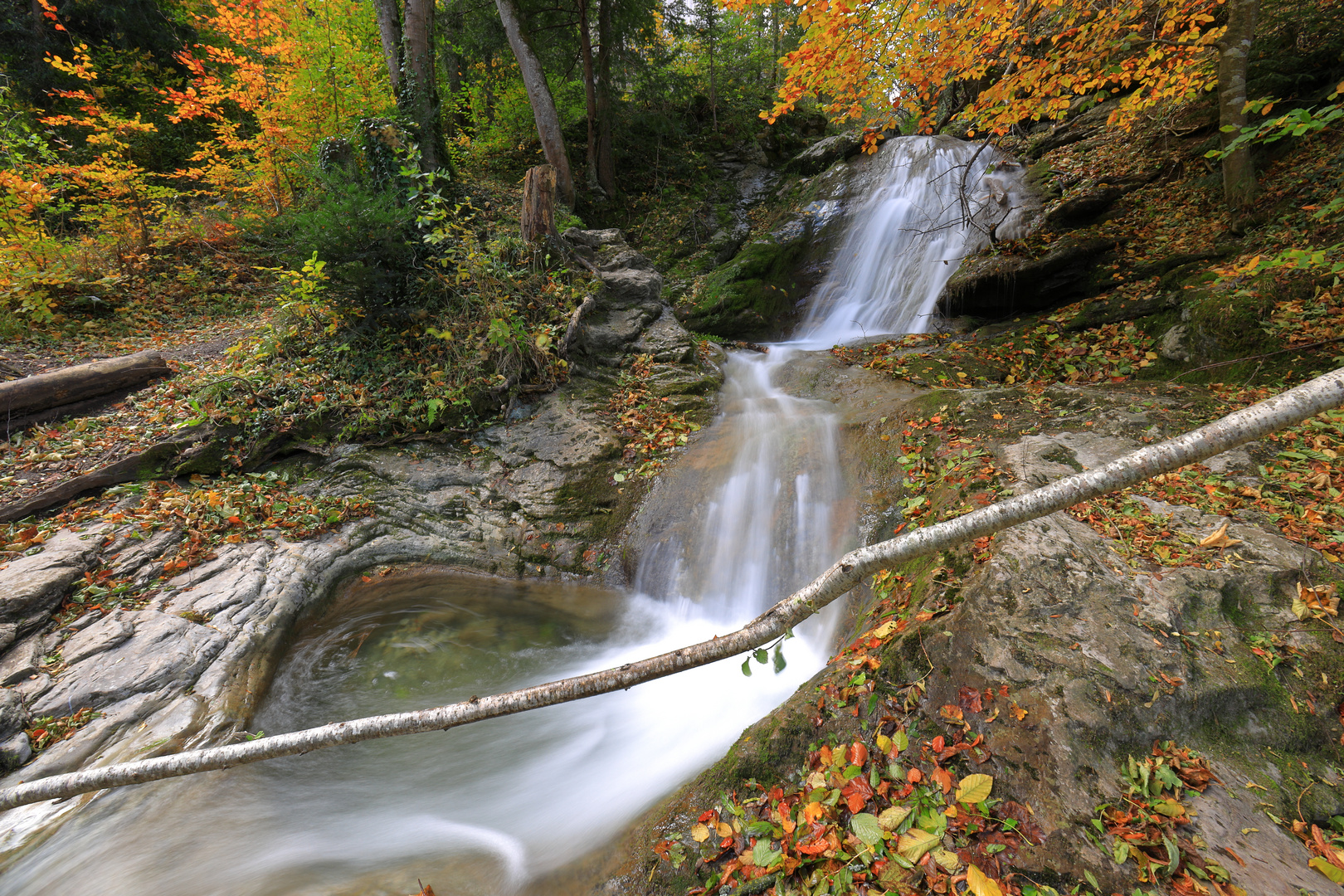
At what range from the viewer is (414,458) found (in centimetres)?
608

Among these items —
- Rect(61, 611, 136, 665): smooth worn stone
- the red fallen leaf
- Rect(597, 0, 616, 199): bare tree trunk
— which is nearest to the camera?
the red fallen leaf

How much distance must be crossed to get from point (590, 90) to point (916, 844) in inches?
563

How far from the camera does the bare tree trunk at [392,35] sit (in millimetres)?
7836

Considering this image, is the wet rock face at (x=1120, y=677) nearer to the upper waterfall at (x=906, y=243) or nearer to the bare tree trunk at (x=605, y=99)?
the upper waterfall at (x=906, y=243)

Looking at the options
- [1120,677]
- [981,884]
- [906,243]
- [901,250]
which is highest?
[906,243]

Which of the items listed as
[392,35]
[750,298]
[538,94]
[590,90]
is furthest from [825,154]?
[392,35]

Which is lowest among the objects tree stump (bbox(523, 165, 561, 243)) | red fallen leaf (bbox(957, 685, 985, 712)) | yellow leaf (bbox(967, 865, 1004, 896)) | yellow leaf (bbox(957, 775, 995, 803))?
yellow leaf (bbox(967, 865, 1004, 896))

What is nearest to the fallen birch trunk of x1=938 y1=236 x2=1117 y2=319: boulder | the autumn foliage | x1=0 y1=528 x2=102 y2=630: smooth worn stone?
x1=0 y1=528 x2=102 y2=630: smooth worn stone

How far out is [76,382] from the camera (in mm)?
5926

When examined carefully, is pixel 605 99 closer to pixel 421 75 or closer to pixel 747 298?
pixel 421 75

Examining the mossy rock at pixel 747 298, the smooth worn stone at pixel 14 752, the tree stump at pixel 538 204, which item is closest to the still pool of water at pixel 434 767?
the smooth worn stone at pixel 14 752

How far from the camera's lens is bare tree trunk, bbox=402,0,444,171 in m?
7.74

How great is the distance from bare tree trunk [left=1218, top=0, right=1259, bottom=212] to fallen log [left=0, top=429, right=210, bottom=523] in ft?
38.1

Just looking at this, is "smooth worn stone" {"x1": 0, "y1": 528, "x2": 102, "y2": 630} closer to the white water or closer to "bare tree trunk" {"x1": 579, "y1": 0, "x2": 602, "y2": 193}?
the white water
